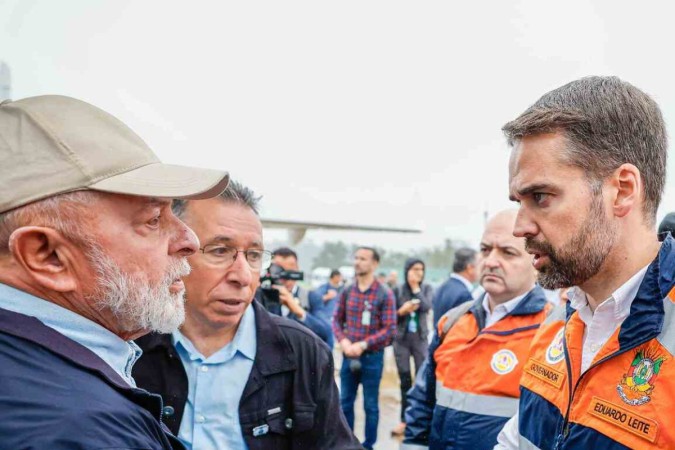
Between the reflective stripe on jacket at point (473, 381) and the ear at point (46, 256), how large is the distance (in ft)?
6.66

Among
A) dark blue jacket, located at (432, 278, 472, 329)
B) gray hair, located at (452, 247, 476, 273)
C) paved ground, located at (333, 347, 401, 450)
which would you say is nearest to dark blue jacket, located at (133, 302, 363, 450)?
paved ground, located at (333, 347, 401, 450)

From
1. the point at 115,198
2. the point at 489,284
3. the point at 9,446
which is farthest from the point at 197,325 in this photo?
the point at 489,284

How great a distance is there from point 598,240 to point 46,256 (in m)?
1.45

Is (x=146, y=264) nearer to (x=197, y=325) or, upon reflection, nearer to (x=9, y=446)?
(x=9, y=446)

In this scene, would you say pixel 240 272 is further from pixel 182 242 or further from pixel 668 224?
pixel 668 224

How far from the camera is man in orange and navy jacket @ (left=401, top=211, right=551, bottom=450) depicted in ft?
7.73

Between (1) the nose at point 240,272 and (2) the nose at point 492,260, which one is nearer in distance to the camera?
(1) the nose at point 240,272

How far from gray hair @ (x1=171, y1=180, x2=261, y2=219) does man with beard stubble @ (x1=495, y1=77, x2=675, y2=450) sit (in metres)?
1.16

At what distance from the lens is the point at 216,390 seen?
1.81 metres

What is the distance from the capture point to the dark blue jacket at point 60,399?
30.3 inches

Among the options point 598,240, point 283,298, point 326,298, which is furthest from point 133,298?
point 326,298

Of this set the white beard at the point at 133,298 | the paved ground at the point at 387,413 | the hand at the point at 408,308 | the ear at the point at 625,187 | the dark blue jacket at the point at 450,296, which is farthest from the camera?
the hand at the point at 408,308

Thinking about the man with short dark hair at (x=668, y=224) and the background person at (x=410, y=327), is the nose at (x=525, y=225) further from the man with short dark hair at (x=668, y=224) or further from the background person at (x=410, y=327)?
the background person at (x=410, y=327)

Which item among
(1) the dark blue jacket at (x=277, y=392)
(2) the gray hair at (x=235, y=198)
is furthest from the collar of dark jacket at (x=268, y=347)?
(2) the gray hair at (x=235, y=198)
